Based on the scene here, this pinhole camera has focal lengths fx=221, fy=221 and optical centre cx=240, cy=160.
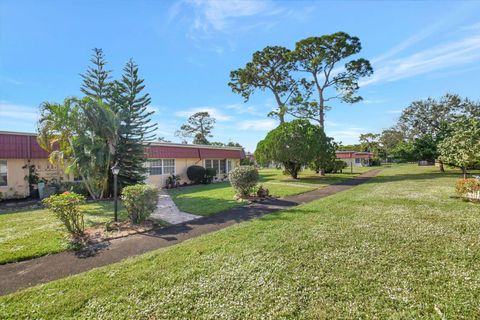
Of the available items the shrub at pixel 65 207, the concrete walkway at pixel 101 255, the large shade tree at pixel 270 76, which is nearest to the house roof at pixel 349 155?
the large shade tree at pixel 270 76

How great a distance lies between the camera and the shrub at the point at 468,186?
8.34m

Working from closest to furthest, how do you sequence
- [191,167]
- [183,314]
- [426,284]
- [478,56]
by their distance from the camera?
1. [183,314]
2. [426,284]
3. [478,56]
4. [191,167]

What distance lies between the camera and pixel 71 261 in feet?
15.0

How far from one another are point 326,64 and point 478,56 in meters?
12.7

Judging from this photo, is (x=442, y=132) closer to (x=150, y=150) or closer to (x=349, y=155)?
(x=349, y=155)

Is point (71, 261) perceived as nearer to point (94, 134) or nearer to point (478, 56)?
point (94, 134)

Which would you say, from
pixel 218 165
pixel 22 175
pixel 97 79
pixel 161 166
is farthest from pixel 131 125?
pixel 218 165

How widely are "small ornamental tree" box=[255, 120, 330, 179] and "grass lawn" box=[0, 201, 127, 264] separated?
1282 centimetres

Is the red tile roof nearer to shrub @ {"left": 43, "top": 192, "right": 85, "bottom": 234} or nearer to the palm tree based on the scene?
the palm tree

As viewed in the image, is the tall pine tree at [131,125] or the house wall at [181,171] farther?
the house wall at [181,171]

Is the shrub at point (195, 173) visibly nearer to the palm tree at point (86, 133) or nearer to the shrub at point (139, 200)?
the palm tree at point (86, 133)

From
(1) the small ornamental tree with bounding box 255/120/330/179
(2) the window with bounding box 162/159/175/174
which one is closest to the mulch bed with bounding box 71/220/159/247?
(2) the window with bounding box 162/159/175/174

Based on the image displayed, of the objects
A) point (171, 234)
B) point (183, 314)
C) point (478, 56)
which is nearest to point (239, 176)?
point (171, 234)

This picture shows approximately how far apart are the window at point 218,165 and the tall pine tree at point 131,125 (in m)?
8.55
